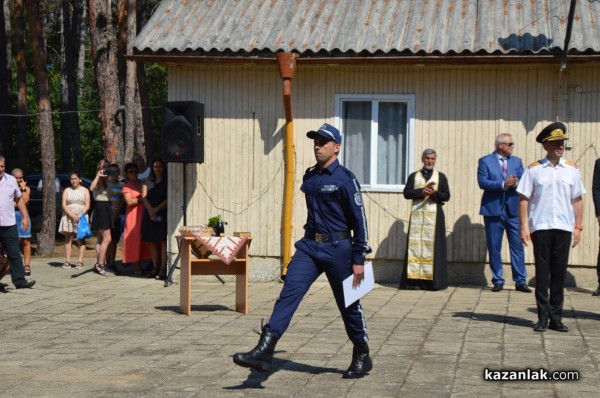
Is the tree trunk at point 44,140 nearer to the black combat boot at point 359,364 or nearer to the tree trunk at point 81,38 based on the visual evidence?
the black combat boot at point 359,364

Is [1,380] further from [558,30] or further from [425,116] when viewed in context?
[558,30]

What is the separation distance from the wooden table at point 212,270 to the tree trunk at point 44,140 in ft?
33.1

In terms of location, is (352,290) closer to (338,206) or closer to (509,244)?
(338,206)

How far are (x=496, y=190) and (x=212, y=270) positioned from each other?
4125 mm

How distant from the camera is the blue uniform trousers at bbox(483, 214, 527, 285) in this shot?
14703 mm

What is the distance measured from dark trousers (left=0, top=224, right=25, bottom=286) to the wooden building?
2.43 meters

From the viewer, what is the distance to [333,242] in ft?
28.2

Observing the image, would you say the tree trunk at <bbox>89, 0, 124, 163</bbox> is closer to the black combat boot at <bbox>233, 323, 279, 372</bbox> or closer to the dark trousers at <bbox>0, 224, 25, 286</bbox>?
the dark trousers at <bbox>0, 224, 25, 286</bbox>

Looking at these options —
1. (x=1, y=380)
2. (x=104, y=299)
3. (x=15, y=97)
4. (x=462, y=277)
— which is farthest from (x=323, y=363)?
(x=15, y=97)

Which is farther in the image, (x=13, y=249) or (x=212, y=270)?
(x=13, y=249)

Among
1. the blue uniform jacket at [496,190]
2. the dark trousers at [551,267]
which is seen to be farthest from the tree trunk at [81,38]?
the dark trousers at [551,267]

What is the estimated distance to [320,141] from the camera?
28.4 feet

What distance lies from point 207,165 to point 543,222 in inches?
260

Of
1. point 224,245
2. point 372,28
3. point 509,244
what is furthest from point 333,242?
point 372,28
